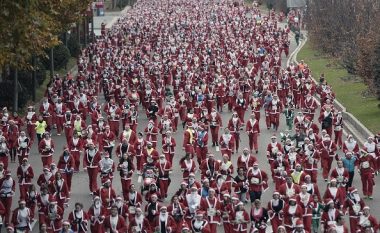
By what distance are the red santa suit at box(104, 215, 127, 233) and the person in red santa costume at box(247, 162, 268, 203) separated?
3881 mm

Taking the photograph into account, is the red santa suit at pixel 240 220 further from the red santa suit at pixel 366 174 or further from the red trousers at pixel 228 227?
the red santa suit at pixel 366 174

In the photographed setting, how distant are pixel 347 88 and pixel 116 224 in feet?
85.6

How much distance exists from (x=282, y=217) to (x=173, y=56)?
103ft

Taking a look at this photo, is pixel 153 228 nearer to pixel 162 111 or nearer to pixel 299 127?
pixel 299 127

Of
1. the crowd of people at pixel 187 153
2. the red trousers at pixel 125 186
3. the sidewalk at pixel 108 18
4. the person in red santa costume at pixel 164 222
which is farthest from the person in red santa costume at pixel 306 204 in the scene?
the sidewalk at pixel 108 18

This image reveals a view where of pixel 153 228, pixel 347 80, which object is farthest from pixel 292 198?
pixel 347 80

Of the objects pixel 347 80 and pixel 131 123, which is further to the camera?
pixel 347 80

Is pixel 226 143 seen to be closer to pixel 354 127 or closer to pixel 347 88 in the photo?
pixel 354 127

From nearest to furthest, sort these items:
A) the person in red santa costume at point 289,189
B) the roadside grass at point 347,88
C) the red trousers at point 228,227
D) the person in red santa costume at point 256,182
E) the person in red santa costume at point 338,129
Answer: the red trousers at point 228,227 < the person in red santa costume at point 289,189 < the person in red santa costume at point 256,182 < the person in red santa costume at point 338,129 < the roadside grass at point 347,88

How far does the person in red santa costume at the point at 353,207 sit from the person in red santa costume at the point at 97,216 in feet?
16.0

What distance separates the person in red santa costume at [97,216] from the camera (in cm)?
1878

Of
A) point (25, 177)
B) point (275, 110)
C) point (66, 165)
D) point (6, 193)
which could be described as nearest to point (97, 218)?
point (6, 193)

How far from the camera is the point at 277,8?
321 feet

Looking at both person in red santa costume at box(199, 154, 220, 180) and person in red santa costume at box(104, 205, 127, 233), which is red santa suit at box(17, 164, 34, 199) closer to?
person in red santa costume at box(199, 154, 220, 180)
